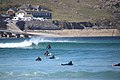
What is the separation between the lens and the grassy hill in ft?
532

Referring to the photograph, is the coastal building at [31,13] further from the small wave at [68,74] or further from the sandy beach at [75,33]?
the small wave at [68,74]

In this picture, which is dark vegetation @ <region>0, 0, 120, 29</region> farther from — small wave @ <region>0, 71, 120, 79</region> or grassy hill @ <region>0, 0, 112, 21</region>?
small wave @ <region>0, 71, 120, 79</region>

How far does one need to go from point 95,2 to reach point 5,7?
32.7m

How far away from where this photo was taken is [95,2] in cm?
19150

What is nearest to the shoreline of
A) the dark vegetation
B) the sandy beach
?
the sandy beach

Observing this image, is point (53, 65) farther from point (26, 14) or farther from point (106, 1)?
point (106, 1)

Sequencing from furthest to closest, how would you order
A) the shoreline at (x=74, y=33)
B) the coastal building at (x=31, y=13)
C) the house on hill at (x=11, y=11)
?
the house on hill at (x=11, y=11) < the coastal building at (x=31, y=13) < the shoreline at (x=74, y=33)

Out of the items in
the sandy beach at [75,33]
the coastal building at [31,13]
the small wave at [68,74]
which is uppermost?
the small wave at [68,74]

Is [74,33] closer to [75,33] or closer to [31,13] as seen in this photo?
[75,33]

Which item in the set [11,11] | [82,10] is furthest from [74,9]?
[11,11]

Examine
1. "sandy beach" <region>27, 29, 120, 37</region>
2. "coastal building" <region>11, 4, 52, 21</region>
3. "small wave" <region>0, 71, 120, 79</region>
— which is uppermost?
"small wave" <region>0, 71, 120, 79</region>

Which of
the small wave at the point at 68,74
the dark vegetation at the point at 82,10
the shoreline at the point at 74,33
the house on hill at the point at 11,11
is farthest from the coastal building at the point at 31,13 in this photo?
the small wave at the point at 68,74

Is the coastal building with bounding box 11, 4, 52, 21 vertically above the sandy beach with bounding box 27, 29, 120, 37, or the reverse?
the coastal building with bounding box 11, 4, 52, 21

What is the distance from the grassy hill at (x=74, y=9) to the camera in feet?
532
